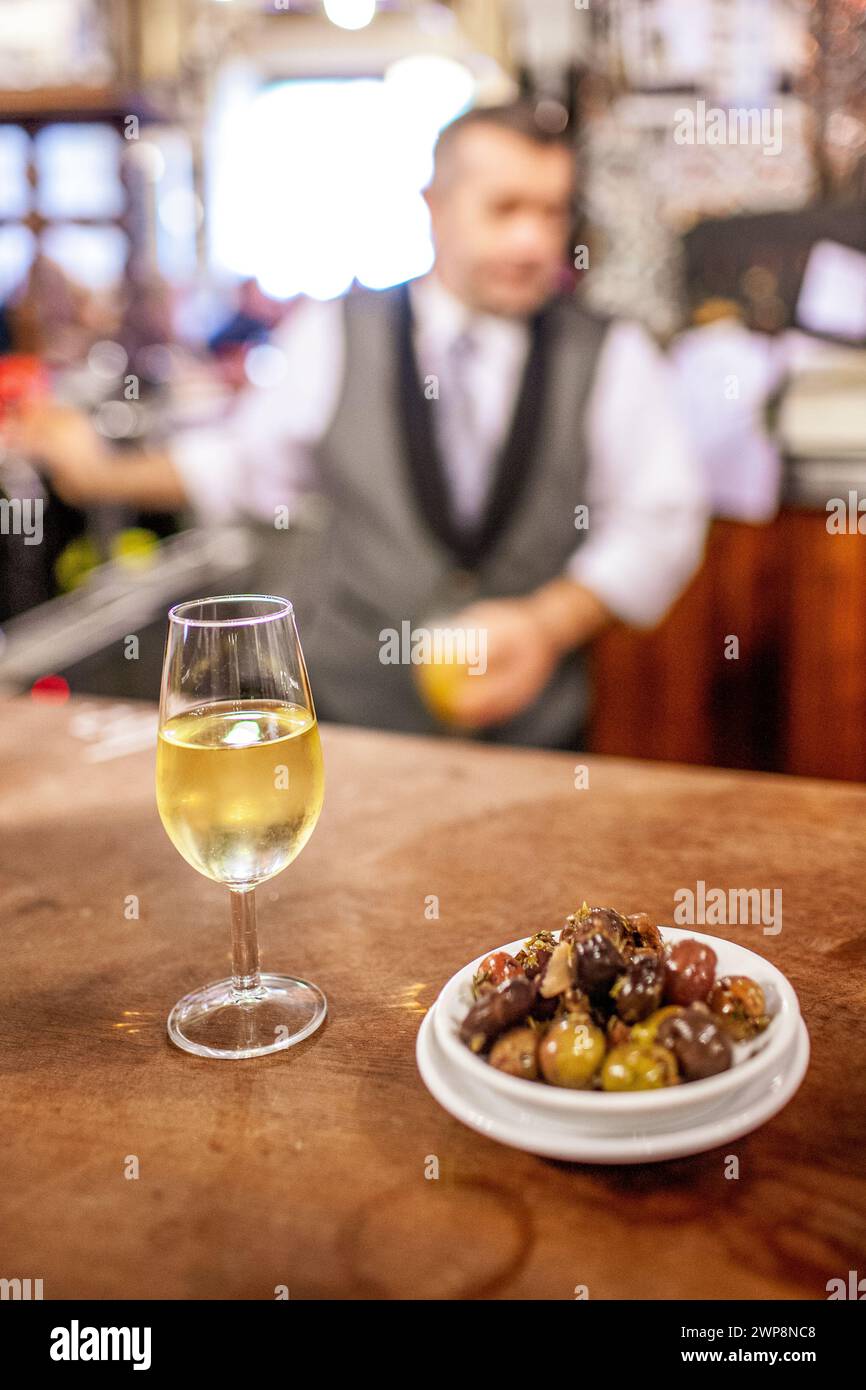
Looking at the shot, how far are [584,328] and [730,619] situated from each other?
32.0 inches

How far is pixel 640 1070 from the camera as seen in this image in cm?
60

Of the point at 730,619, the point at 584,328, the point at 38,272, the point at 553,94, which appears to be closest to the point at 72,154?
the point at 38,272

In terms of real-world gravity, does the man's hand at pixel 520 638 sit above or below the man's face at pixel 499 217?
below

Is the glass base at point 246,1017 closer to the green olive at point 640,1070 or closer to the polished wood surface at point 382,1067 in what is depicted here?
the polished wood surface at point 382,1067

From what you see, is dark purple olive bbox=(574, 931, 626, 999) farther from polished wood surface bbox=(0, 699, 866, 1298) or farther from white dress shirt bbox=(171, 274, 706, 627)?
white dress shirt bbox=(171, 274, 706, 627)

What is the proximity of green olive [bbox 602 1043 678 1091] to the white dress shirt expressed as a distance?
205 cm

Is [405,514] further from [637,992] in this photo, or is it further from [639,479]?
[637,992]

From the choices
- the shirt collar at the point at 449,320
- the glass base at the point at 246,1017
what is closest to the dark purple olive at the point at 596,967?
the glass base at the point at 246,1017

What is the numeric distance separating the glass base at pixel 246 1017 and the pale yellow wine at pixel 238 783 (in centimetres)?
8

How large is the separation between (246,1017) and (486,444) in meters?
2.11

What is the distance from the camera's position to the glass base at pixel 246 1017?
0.74 metres

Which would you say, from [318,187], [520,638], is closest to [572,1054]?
[520,638]

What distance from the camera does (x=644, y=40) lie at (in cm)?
339

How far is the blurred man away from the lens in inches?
104
